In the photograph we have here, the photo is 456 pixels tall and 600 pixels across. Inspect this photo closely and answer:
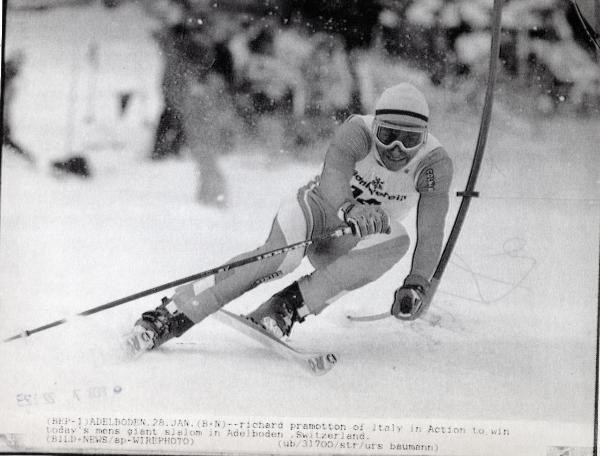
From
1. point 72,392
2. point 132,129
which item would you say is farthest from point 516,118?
point 72,392

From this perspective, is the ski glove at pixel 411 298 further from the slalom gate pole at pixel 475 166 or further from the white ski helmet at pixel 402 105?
the white ski helmet at pixel 402 105

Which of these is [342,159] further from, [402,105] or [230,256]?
[230,256]

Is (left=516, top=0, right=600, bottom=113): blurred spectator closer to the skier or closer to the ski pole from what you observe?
the skier

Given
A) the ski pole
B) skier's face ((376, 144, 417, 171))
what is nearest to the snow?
the ski pole

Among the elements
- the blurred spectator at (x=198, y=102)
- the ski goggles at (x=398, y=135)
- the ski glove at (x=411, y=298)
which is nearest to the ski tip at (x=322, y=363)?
the ski glove at (x=411, y=298)

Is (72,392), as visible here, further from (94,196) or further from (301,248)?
(301,248)

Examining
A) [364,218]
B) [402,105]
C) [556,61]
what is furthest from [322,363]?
[556,61]

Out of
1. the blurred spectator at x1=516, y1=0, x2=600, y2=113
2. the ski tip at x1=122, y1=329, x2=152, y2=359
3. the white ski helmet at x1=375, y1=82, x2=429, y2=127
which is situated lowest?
the ski tip at x1=122, y1=329, x2=152, y2=359
